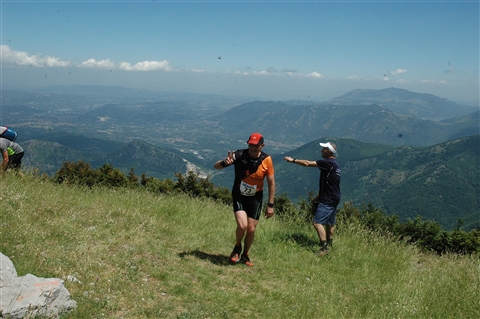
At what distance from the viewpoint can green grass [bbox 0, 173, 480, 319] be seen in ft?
12.9

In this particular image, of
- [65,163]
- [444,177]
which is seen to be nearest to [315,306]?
[65,163]

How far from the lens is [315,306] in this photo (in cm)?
420

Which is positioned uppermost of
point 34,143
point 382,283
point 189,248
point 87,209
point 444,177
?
point 87,209

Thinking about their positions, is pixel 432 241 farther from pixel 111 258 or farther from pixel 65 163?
pixel 65 163

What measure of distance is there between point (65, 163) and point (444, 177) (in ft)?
482

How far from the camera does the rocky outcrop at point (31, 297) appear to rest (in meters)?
2.90

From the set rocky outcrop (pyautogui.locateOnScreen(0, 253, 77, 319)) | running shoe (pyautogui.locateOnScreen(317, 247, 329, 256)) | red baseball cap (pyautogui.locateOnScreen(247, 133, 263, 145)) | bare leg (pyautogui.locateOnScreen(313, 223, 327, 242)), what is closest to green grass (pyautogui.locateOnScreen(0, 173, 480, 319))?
running shoe (pyautogui.locateOnScreen(317, 247, 329, 256))

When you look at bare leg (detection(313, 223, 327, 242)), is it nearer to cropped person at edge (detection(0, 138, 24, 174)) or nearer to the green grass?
the green grass

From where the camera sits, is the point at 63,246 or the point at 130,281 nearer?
the point at 130,281

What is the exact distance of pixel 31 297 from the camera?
3.00 meters

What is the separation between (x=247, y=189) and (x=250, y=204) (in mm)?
268

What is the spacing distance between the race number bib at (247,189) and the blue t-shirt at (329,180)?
5.16ft

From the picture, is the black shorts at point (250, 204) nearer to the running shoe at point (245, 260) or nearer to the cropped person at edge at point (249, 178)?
the cropped person at edge at point (249, 178)

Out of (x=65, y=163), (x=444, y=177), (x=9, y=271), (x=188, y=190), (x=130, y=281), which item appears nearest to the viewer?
(x=9, y=271)
